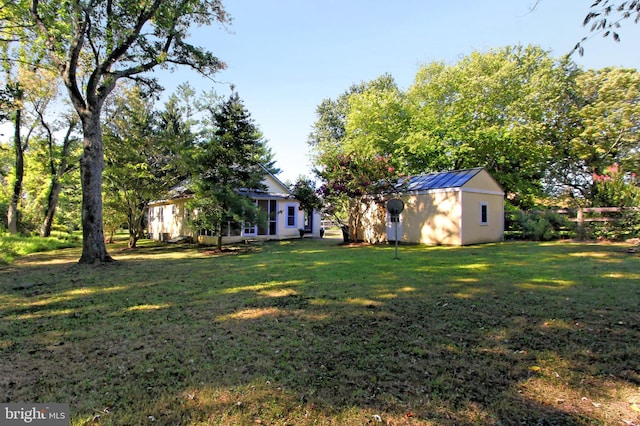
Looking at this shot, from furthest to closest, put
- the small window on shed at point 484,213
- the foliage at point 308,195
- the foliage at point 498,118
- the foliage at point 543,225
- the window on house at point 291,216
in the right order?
the window on house at point 291,216 < the foliage at point 498,118 < the foliage at point 308,195 < the foliage at point 543,225 < the small window on shed at point 484,213

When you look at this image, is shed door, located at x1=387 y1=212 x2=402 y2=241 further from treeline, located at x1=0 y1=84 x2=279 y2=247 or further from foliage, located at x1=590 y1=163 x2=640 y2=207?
foliage, located at x1=590 y1=163 x2=640 y2=207

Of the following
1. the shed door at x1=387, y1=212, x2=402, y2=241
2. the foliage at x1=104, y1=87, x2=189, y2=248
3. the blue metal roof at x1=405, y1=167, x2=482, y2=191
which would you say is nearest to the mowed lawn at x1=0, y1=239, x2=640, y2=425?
the blue metal roof at x1=405, y1=167, x2=482, y2=191

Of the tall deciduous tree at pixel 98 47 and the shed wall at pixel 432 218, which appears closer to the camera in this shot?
the tall deciduous tree at pixel 98 47

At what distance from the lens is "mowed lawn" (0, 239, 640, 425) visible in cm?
232

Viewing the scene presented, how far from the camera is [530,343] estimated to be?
3412 millimetres

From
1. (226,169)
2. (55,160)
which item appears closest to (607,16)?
(226,169)

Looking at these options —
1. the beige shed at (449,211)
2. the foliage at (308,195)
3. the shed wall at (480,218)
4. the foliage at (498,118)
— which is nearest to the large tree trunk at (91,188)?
the foliage at (308,195)

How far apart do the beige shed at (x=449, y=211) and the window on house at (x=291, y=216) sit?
19.6 ft

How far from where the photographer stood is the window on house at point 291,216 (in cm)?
2073

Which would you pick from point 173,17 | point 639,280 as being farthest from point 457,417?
point 173,17

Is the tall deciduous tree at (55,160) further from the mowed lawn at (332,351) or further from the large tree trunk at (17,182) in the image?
the mowed lawn at (332,351)

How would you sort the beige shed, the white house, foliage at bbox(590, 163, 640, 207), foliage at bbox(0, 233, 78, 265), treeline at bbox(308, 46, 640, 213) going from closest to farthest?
foliage at bbox(0, 233, 78, 265) < foliage at bbox(590, 163, 640, 207) < the beige shed < the white house < treeline at bbox(308, 46, 640, 213)

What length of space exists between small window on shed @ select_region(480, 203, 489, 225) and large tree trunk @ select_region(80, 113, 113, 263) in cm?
1496

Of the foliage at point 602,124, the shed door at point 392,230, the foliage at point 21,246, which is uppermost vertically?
the foliage at point 602,124
